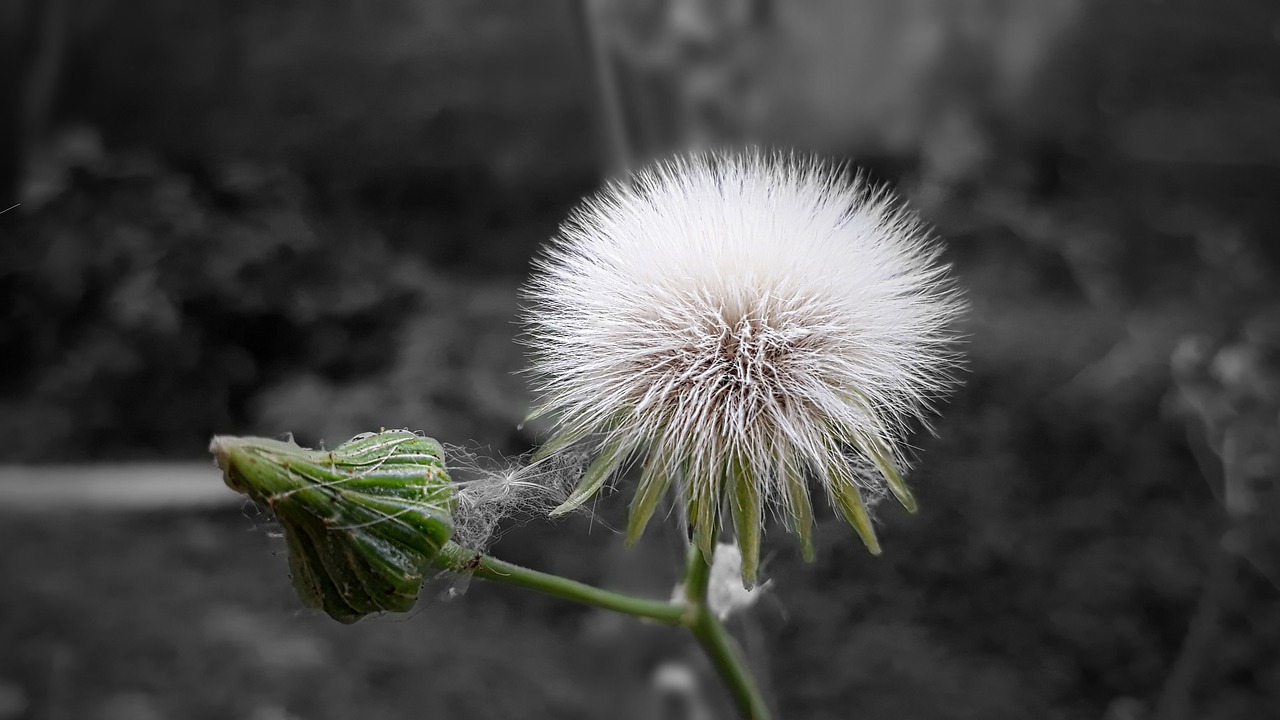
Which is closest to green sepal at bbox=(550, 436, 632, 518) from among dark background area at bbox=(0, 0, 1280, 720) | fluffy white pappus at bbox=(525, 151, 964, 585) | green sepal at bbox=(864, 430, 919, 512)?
fluffy white pappus at bbox=(525, 151, 964, 585)

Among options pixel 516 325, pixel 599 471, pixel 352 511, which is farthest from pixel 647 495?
pixel 516 325

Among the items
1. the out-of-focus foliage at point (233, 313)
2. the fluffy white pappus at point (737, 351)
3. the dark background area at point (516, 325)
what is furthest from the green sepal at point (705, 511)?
the out-of-focus foliage at point (233, 313)

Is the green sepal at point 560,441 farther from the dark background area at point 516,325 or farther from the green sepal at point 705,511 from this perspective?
the dark background area at point 516,325

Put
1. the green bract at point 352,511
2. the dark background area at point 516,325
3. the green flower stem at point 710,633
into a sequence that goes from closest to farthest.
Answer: the green bract at point 352,511
the green flower stem at point 710,633
the dark background area at point 516,325

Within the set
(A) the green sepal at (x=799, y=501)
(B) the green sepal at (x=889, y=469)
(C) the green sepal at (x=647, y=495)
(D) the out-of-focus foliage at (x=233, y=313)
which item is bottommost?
(D) the out-of-focus foliage at (x=233, y=313)

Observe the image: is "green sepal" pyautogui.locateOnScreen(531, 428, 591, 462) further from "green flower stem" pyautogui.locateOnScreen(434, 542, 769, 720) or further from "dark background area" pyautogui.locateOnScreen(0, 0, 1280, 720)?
"dark background area" pyautogui.locateOnScreen(0, 0, 1280, 720)

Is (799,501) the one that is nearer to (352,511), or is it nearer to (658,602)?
(658,602)
